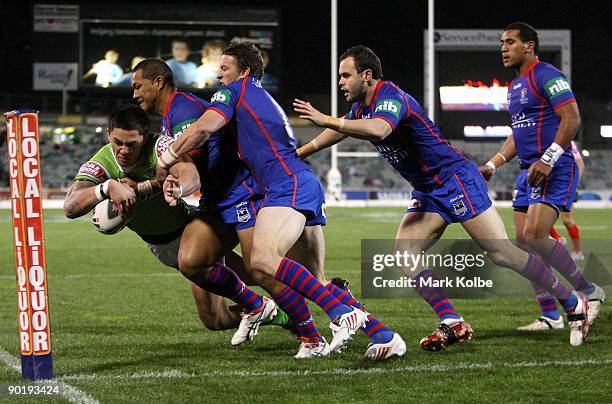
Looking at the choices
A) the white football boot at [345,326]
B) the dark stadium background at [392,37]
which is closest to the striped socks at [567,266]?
the white football boot at [345,326]

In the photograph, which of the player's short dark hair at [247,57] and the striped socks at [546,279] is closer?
the player's short dark hair at [247,57]

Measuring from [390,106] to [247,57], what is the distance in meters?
0.93

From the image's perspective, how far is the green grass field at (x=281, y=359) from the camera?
5.21 metres

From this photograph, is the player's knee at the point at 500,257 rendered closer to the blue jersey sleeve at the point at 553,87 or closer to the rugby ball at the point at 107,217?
the blue jersey sleeve at the point at 553,87

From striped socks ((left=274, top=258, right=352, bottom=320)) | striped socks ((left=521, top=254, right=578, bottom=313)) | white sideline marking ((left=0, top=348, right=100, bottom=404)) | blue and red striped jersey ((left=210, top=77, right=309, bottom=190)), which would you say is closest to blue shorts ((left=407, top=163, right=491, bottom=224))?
striped socks ((left=521, top=254, right=578, bottom=313))

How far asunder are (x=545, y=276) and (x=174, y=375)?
2693 millimetres

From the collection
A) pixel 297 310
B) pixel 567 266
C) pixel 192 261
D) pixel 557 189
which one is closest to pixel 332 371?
pixel 297 310

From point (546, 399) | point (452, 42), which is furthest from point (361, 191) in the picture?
point (546, 399)

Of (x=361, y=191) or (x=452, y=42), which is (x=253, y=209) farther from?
(x=452, y=42)

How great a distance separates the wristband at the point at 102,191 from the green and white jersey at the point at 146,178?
30 centimetres

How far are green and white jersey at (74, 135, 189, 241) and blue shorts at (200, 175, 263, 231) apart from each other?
9.5 inches

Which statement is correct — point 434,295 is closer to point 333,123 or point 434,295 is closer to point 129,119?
point 333,123

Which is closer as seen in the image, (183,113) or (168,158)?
(168,158)

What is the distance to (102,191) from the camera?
5.74 m
